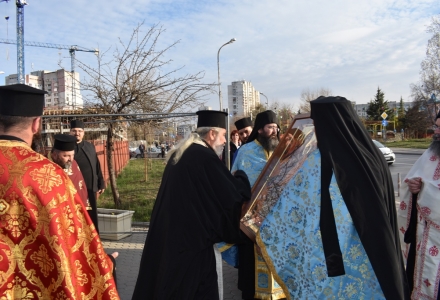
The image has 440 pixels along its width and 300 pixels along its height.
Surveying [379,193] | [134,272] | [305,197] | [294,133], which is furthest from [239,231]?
[134,272]

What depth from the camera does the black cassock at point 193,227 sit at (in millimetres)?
2883

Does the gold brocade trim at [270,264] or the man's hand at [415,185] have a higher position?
the man's hand at [415,185]

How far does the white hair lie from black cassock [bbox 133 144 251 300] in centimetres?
12

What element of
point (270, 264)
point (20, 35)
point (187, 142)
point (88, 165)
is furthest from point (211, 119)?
point (20, 35)

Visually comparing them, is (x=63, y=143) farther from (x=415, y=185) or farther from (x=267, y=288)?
(x=415, y=185)

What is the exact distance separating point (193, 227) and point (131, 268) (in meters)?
3.46

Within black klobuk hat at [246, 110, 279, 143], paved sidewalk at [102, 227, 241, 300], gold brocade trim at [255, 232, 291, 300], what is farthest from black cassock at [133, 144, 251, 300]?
black klobuk hat at [246, 110, 279, 143]

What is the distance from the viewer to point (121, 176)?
16.9 m

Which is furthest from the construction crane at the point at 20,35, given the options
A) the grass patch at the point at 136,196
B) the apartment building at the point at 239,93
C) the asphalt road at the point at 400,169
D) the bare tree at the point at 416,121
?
the bare tree at the point at 416,121

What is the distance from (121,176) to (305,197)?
15320 millimetres

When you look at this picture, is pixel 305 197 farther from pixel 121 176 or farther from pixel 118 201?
pixel 121 176

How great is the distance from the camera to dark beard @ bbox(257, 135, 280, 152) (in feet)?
16.7

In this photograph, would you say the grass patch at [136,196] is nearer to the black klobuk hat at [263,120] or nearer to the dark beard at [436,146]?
the black klobuk hat at [263,120]

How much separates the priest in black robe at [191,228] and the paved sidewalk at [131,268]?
2.02m
